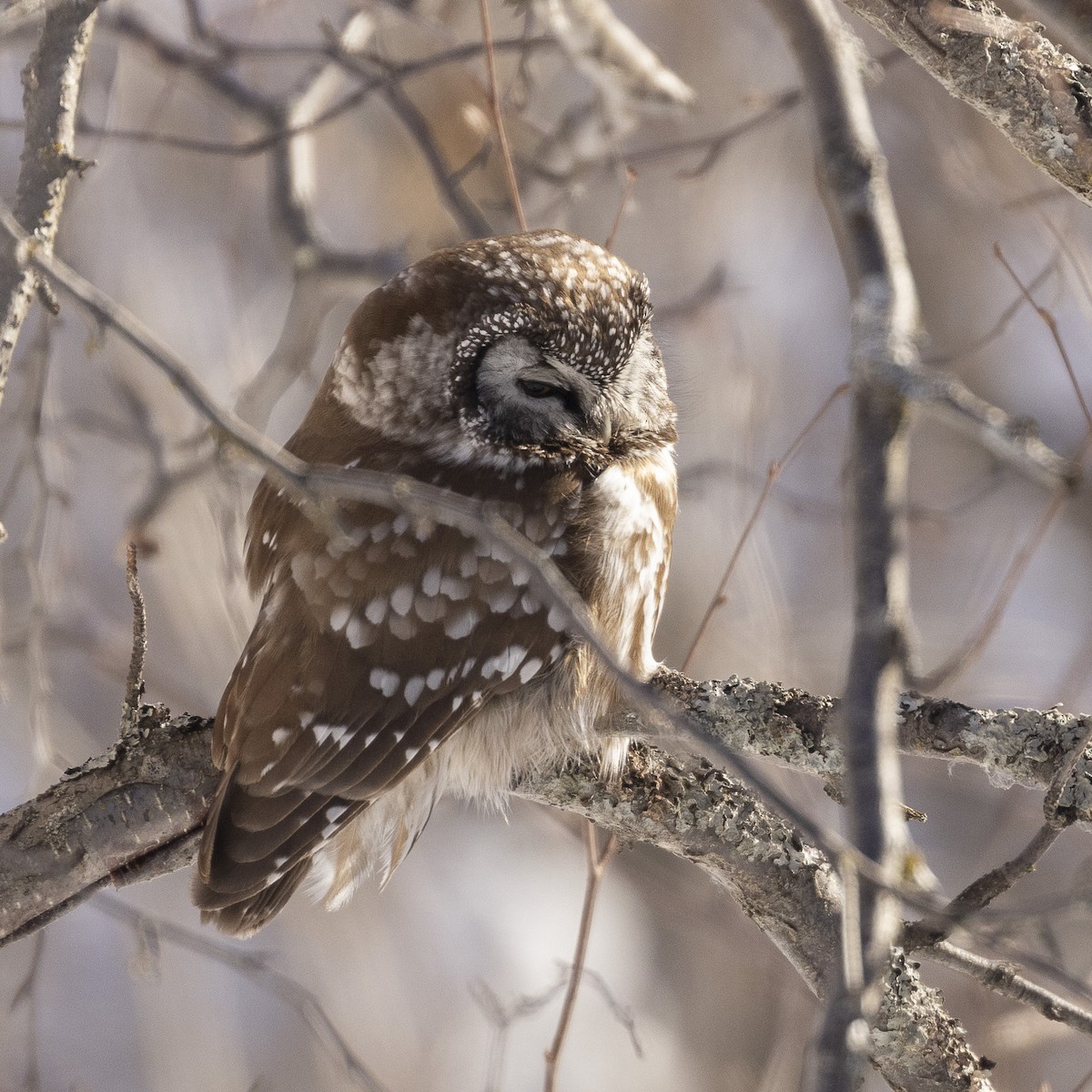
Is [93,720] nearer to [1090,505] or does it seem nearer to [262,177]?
[262,177]

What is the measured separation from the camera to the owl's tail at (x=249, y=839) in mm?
2217

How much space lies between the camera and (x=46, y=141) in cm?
212

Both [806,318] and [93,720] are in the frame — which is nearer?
[93,720]

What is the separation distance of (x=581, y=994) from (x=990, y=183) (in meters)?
4.27

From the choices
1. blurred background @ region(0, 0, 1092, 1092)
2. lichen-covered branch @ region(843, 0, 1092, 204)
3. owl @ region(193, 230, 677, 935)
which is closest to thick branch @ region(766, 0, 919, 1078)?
lichen-covered branch @ region(843, 0, 1092, 204)

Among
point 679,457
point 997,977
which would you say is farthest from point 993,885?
point 679,457

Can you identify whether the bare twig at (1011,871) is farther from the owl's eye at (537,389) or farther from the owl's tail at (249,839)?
the owl's eye at (537,389)

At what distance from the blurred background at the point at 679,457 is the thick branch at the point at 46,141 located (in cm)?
131

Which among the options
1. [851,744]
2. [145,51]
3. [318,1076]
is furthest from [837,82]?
[318,1076]

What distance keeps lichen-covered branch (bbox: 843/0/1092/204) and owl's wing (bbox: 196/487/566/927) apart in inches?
46.6

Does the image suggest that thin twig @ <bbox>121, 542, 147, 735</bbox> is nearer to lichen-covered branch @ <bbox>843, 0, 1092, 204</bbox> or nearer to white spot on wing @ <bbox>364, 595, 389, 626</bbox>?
white spot on wing @ <bbox>364, 595, 389, 626</bbox>

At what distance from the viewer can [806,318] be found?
6.32 metres

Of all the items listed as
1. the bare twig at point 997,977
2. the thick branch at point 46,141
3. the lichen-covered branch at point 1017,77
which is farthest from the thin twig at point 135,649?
the lichen-covered branch at point 1017,77

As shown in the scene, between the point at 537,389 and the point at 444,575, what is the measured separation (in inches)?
20.0
